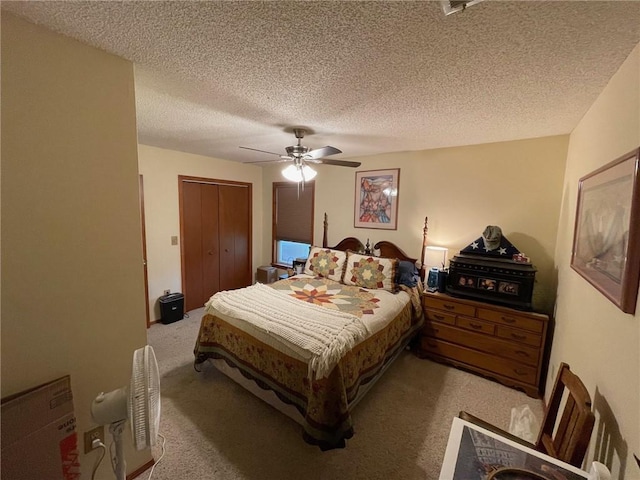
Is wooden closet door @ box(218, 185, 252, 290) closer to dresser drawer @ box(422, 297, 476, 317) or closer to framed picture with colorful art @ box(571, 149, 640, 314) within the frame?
dresser drawer @ box(422, 297, 476, 317)

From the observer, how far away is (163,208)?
3.55m

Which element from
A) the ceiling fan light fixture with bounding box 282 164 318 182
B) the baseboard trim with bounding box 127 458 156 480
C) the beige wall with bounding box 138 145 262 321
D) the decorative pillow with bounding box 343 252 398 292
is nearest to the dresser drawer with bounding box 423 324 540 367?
the decorative pillow with bounding box 343 252 398 292

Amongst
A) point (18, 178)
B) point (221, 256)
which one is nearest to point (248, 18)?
point (18, 178)

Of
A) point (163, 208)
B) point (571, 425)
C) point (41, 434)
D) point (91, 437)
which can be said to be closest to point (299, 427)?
point (91, 437)

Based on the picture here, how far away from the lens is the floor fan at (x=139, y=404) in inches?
38.8

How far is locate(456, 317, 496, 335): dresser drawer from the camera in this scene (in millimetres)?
2510

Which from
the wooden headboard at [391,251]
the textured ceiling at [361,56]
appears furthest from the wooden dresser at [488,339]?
the textured ceiling at [361,56]

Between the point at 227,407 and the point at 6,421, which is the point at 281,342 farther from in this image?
the point at 6,421

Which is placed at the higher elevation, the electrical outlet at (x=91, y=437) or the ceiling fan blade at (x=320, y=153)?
the ceiling fan blade at (x=320, y=153)

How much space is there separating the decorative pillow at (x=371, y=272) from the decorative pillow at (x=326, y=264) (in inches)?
4.3

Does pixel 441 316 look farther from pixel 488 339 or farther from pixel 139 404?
pixel 139 404

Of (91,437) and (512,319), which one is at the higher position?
(512,319)

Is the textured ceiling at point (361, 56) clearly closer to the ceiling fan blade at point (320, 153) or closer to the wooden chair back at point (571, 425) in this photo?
the ceiling fan blade at point (320, 153)

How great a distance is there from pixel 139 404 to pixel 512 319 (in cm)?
282
